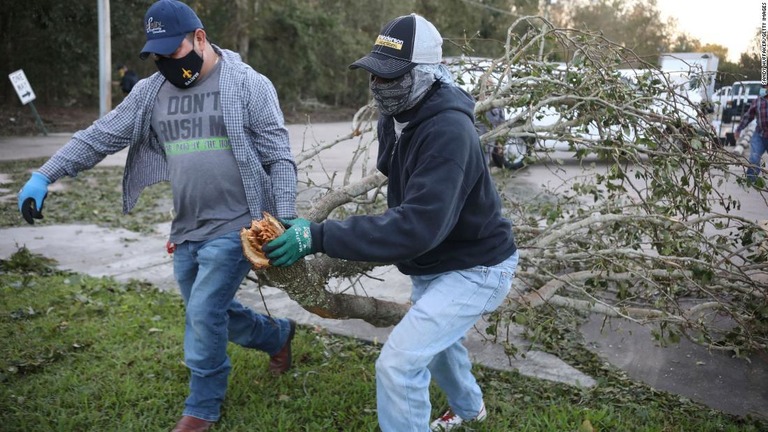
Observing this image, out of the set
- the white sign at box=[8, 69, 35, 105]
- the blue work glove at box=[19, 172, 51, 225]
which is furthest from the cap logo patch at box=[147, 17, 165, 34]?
the white sign at box=[8, 69, 35, 105]

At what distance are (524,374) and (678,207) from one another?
1388 millimetres

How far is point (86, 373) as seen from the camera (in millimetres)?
4160

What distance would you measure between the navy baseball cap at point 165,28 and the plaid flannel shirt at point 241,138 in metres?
0.23

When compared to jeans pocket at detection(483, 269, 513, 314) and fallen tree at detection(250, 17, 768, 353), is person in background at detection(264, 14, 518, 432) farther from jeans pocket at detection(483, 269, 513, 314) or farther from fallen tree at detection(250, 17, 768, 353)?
fallen tree at detection(250, 17, 768, 353)

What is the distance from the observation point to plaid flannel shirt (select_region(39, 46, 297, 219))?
339cm

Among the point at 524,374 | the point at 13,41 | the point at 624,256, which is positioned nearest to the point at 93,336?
the point at 524,374

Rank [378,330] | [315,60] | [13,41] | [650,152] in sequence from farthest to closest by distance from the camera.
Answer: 1. [315,60]
2. [13,41]
3. [378,330]
4. [650,152]

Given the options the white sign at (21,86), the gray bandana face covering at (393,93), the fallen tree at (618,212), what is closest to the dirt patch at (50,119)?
the white sign at (21,86)

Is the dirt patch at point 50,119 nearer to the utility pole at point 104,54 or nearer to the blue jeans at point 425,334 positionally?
the utility pole at point 104,54

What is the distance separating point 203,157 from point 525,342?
2.58 meters

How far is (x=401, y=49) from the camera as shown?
2.73m

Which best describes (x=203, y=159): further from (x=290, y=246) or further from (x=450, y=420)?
(x=450, y=420)

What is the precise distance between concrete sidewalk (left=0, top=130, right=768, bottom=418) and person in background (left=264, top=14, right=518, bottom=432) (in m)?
0.80

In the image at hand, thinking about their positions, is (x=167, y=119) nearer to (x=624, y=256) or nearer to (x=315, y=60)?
(x=624, y=256)
